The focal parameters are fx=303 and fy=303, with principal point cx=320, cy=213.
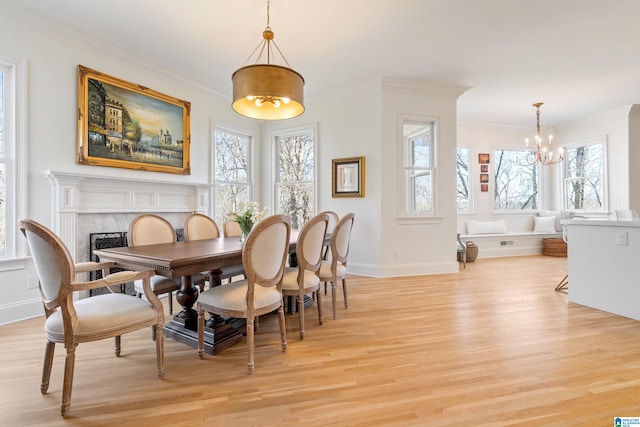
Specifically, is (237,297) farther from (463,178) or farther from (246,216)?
(463,178)

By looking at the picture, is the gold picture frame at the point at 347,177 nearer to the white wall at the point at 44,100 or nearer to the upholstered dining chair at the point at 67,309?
the white wall at the point at 44,100

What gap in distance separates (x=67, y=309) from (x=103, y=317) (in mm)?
162

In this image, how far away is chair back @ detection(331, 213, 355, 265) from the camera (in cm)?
278

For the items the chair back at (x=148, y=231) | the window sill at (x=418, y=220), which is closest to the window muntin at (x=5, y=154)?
the chair back at (x=148, y=231)

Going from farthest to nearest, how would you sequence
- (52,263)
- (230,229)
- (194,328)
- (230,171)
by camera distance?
(230,171)
(230,229)
(194,328)
(52,263)

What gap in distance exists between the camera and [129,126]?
3.62 metres

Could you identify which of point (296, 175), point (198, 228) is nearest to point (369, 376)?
point (198, 228)

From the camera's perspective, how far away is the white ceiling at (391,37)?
9.03 ft

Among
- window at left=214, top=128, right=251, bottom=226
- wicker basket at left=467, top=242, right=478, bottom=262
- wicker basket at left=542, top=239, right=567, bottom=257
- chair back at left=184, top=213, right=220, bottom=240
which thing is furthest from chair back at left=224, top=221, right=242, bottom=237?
wicker basket at left=542, top=239, right=567, bottom=257

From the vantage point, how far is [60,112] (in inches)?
120

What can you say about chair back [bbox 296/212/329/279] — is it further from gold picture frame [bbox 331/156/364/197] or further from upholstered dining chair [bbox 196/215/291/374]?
gold picture frame [bbox 331/156/364/197]

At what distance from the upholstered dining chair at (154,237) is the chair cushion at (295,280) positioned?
2.98 ft

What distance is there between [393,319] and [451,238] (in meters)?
2.53

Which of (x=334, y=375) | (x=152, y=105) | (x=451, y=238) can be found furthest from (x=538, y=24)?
(x=152, y=105)
